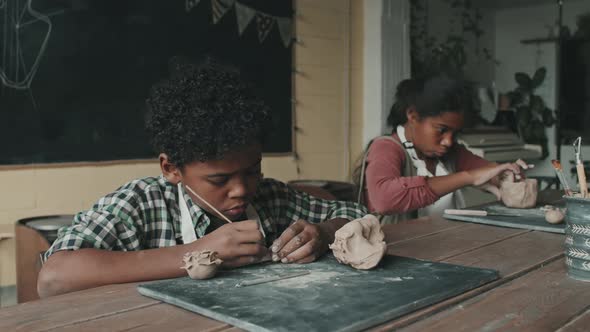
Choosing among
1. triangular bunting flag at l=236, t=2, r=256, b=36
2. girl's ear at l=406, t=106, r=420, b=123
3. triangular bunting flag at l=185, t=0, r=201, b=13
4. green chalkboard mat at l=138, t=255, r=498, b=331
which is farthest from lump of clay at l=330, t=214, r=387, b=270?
triangular bunting flag at l=236, t=2, r=256, b=36

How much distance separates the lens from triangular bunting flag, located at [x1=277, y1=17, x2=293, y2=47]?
3.66 metres

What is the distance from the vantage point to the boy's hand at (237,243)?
1.11 metres

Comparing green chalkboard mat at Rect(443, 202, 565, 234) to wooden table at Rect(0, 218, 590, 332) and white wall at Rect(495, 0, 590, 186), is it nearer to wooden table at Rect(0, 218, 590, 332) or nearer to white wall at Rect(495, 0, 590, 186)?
wooden table at Rect(0, 218, 590, 332)

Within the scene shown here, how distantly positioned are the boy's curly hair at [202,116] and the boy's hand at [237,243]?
0.18 m

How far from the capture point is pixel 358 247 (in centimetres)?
113

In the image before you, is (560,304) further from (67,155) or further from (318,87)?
(318,87)

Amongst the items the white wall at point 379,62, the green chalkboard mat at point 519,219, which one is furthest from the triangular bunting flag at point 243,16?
the green chalkboard mat at point 519,219

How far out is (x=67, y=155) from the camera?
2.75m

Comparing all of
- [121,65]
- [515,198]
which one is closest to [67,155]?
[121,65]

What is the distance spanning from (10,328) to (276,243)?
529 mm

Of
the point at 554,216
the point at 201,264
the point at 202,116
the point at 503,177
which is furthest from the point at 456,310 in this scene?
the point at 503,177

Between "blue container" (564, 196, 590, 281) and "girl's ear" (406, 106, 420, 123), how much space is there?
134 centimetres

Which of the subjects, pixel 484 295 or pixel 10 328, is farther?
pixel 484 295

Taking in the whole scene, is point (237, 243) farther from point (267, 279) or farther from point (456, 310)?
point (456, 310)
